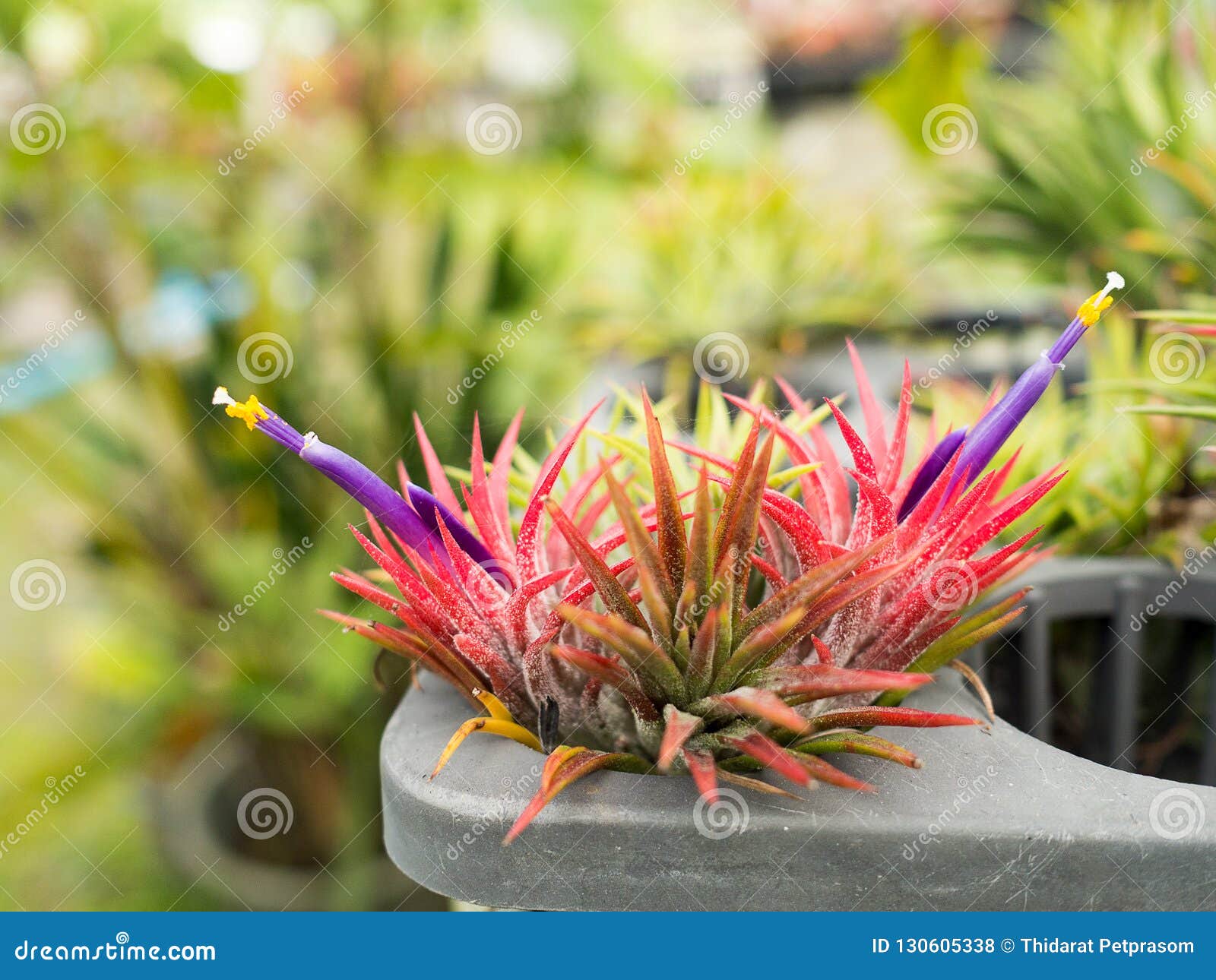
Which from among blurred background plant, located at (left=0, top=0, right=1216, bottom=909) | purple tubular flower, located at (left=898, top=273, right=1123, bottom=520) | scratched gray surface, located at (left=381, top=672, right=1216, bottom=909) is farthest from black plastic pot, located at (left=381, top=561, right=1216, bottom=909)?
blurred background plant, located at (left=0, top=0, right=1216, bottom=909)

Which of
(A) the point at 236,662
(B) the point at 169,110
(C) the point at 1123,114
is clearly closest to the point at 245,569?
(A) the point at 236,662

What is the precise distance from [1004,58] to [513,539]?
2.51 m

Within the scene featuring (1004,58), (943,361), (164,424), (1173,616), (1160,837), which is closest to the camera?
(1160,837)

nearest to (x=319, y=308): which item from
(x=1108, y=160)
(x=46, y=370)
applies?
(x=46, y=370)

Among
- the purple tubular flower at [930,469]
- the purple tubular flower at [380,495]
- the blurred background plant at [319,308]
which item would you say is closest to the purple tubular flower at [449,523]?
the purple tubular flower at [380,495]

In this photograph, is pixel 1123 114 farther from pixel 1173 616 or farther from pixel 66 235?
pixel 66 235

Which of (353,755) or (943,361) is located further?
(353,755)

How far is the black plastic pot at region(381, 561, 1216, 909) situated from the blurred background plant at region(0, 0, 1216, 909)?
0.46 meters

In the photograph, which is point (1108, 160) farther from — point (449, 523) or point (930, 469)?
point (449, 523)

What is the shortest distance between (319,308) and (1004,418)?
1.05 meters

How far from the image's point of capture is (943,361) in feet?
2.82

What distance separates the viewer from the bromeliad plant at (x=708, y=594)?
12.4 inches

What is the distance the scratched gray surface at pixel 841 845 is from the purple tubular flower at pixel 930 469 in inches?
4.0

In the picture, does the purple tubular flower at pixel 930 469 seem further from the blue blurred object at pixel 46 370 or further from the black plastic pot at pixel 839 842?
the blue blurred object at pixel 46 370
